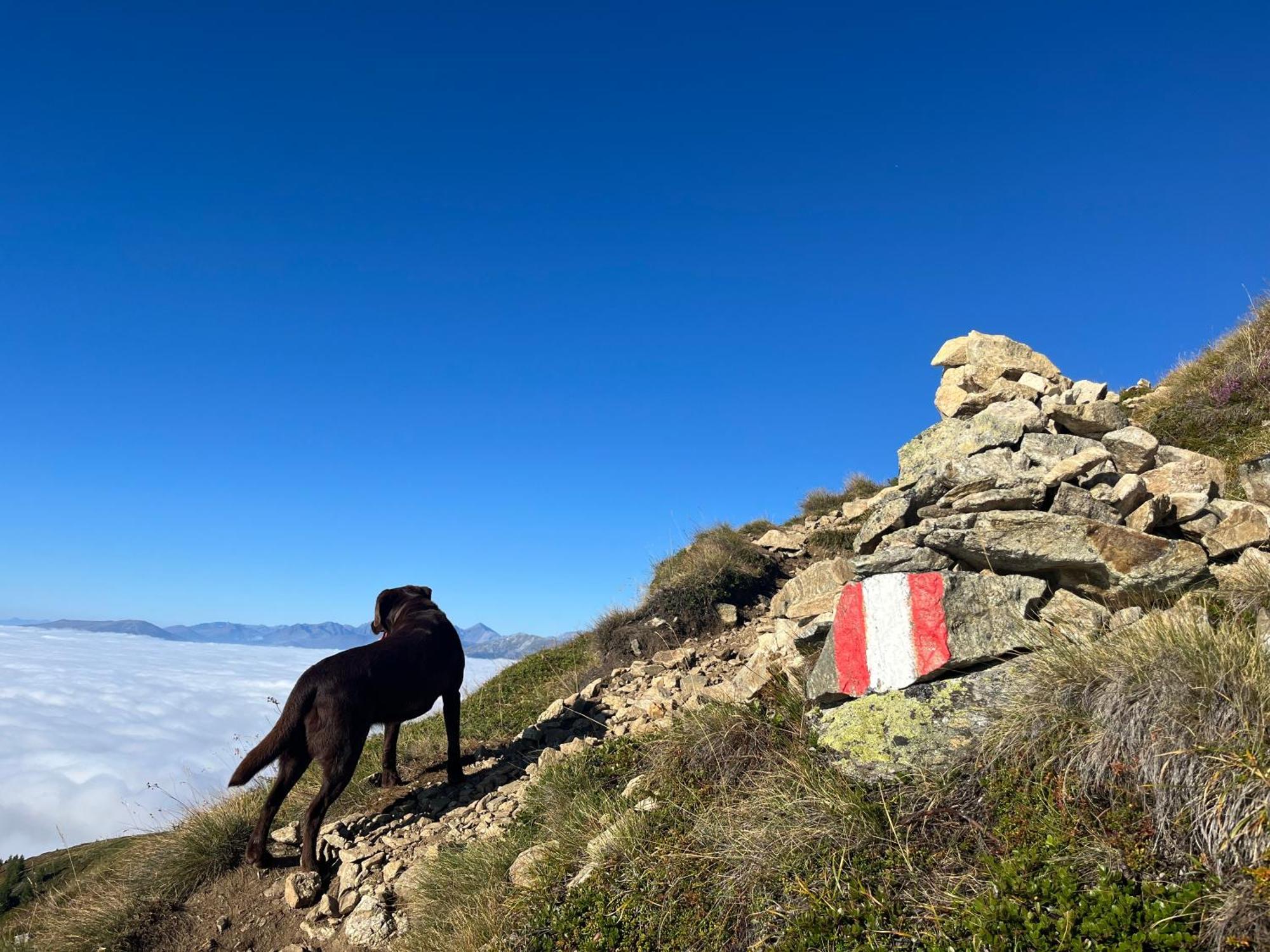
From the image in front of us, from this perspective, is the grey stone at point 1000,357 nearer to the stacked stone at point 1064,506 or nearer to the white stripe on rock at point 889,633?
Answer: the stacked stone at point 1064,506

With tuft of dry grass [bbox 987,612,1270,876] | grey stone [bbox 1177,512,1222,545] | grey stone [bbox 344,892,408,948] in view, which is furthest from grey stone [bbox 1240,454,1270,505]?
grey stone [bbox 344,892,408,948]

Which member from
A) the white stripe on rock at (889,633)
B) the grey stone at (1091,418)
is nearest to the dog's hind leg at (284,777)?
the white stripe on rock at (889,633)

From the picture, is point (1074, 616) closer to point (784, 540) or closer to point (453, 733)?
point (453, 733)

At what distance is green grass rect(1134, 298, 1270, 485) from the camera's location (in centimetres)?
867

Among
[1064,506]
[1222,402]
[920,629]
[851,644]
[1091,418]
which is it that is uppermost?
[1222,402]

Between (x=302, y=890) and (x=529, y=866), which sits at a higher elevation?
(x=529, y=866)

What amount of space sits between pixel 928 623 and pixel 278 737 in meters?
5.63

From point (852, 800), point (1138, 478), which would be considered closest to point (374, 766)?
point (852, 800)

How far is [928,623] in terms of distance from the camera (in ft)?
18.2

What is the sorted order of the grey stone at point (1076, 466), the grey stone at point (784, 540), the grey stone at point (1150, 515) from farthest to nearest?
the grey stone at point (784, 540)
the grey stone at point (1076, 466)
the grey stone at point (1150, 515)

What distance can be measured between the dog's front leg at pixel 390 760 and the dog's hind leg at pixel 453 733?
0.62m

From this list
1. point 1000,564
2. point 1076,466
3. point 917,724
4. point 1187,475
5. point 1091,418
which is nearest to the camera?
point 917,724

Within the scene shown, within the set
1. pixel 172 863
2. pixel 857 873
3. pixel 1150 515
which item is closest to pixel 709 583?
pixel 1150 515

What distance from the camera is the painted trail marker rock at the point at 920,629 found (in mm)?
5379
